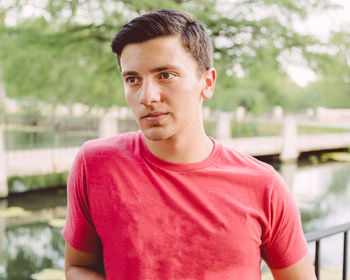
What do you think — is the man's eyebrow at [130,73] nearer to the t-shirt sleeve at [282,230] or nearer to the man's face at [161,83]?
the man's face at [161,83]

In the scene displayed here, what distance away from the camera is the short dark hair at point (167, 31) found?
1194 millimetres

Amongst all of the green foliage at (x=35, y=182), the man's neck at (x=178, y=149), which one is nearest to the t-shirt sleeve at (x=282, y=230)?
the man's neck at (x=178, y=149)

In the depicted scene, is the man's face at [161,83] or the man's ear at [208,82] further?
the man's ear at [208,82]

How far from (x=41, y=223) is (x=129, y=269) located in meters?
6.97

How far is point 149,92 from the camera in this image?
1191mm

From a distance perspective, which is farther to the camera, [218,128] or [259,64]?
[218,128]

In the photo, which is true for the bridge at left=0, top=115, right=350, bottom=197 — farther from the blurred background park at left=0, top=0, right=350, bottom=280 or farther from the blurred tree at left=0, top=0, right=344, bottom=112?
the blurred tree at left=0, top=0, right=344, bottom=112

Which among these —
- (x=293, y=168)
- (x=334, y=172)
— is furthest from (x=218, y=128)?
(x=334, y=172)

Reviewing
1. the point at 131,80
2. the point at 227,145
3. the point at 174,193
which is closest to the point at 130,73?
the point at 131,80

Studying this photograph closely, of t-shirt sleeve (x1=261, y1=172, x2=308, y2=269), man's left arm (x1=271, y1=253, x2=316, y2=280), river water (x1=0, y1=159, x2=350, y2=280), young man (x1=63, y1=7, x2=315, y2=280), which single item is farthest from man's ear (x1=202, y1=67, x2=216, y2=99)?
river water (x1=0, y1=159, x2=350, y2=280)

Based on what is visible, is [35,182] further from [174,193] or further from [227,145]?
[174,193]

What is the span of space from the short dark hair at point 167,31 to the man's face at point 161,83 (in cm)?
2

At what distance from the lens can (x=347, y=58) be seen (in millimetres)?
11836

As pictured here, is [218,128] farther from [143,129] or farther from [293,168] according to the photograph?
[143,129]
